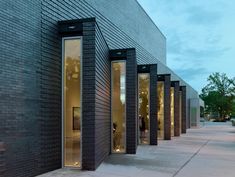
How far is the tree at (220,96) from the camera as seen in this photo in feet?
337

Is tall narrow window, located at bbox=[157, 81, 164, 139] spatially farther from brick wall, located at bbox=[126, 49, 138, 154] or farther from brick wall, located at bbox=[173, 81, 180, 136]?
brick wall, located at bbox=[126, 49, 138, 154]

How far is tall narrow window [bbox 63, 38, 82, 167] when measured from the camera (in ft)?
39.2

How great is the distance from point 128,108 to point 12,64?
826cm

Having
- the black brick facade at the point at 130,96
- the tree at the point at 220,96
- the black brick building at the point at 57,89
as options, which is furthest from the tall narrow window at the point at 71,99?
the tree at the point at 220,96

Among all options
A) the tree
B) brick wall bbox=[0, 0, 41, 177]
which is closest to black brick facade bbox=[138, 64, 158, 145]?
brick wall bbox=[0, 0, 41, 177]

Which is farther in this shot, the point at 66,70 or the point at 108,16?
the point at 108,16

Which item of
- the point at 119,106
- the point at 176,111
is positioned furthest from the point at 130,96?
the point at 176,111

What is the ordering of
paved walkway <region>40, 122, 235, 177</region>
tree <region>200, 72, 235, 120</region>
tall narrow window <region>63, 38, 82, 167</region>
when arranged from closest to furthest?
paved walkway <region>40, 122, 235, 177</region>, tall narrow window <region>63, 38, 82, 167</region>, tree <region>200, 72, 235, 120</region>

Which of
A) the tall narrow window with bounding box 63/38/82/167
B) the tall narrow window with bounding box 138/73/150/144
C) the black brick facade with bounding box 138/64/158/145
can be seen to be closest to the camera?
the tall narrow window with bounding box 63/38/82/167

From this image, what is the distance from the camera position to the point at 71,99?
1221 centimetres

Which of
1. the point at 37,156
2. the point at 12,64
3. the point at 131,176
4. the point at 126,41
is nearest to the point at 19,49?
the point at 12,64

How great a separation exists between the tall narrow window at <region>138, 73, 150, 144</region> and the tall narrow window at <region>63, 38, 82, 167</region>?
9734mm

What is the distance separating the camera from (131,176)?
10.9 metres

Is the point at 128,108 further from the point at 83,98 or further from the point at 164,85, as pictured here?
the point at 164,85
